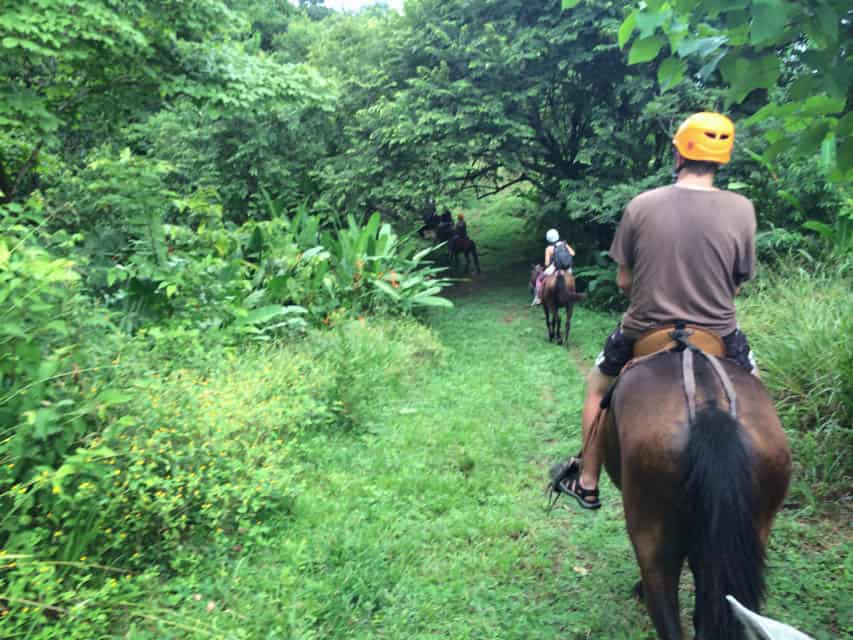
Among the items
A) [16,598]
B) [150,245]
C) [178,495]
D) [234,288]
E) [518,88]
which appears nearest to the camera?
[16,598]

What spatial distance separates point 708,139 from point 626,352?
114 centimetres

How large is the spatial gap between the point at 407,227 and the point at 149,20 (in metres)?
8.97

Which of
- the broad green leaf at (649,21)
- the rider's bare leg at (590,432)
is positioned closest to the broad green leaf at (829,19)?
the broad green leaf at (649,21)

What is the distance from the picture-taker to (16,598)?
2.72 m

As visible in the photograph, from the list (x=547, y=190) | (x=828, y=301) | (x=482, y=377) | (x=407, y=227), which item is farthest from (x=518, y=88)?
(x=828, y=301)

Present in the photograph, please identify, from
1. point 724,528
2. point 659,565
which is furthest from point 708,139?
point 659,565

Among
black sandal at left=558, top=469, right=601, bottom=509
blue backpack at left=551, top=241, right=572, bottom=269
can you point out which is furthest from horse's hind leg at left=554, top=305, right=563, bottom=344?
black sandal at left=558, top=469, right=601, bottom=509

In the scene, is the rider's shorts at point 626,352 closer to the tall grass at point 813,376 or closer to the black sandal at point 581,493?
the black sandal at point 581,493

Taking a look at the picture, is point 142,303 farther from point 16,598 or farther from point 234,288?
point 16,598

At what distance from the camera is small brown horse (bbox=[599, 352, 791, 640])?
237 cm

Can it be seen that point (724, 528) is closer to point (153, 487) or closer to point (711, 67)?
point (711, 67)

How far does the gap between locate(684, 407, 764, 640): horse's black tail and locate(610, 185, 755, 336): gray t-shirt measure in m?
0.71

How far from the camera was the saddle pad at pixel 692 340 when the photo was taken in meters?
2.93

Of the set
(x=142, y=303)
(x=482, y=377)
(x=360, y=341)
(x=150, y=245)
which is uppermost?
(x=150, y=245)
